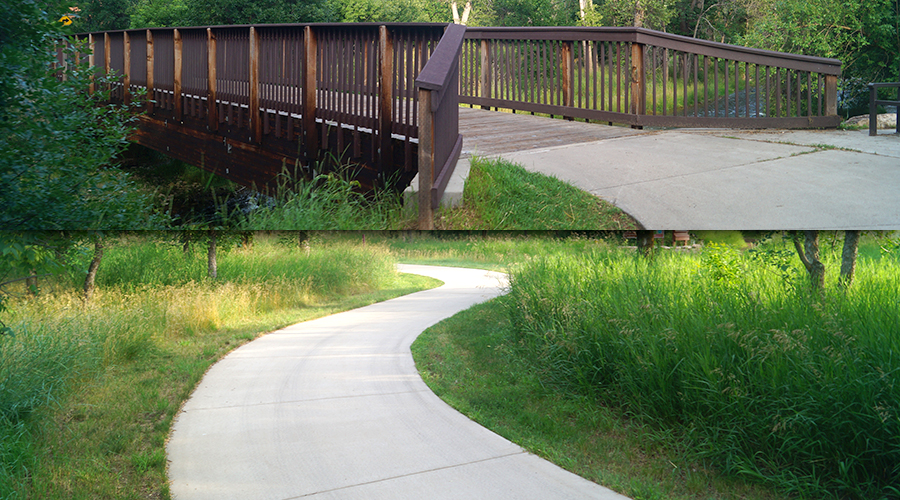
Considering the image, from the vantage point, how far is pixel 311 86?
6.51 feet

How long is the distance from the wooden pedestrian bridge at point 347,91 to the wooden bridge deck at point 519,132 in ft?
0.54

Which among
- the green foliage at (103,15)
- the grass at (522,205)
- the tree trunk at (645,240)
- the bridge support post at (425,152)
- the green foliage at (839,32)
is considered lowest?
the tree trunk at (645,240)

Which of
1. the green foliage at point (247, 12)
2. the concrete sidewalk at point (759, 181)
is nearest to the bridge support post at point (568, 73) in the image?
the concrete sidewalk at point (759, 181)

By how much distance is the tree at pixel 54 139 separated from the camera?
2312 millimetres

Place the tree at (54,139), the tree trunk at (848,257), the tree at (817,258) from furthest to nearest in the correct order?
the tree at (817,258), the tree trunk at (848,257), the tree at (54,139)

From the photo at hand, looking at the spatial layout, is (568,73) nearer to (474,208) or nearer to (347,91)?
(474,208)

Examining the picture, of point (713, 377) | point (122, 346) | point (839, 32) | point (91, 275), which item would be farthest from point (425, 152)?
point (122, 346)

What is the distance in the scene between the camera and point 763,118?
2.32 m

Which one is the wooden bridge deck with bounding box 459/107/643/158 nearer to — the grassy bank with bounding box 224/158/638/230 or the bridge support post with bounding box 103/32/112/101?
the grassy bank with bounding box 224/158/638/230

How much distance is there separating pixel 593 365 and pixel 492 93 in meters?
4.83

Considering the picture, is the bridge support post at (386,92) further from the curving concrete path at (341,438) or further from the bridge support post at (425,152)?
the curving concrete path at (341,438)

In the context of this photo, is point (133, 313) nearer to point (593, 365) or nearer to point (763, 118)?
point (593, 365)

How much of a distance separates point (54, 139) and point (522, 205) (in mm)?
1927

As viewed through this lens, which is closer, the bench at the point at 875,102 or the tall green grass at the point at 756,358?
the bench at the point at 875,102
